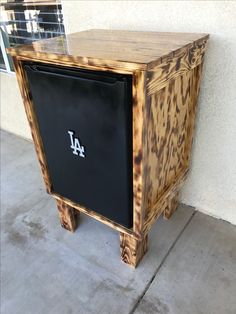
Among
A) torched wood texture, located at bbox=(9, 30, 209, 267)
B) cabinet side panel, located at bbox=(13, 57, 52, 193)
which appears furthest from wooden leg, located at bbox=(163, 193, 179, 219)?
cabinet side panel, located at bbox=(13, 57, 52, 193)

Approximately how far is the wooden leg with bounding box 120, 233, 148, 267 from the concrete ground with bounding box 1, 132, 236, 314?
4cm

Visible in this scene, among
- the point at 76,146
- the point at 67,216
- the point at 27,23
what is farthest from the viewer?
the point at 27,23

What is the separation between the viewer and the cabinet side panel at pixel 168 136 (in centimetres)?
99

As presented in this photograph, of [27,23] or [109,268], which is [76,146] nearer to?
[109,268]

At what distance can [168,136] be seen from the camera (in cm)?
115

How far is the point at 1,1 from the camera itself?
2068 millimetres

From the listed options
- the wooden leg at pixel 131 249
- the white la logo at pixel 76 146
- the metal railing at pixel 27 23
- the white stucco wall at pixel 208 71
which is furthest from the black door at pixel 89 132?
the metal railing at pixel 27 23

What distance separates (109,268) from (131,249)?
17 centimetres

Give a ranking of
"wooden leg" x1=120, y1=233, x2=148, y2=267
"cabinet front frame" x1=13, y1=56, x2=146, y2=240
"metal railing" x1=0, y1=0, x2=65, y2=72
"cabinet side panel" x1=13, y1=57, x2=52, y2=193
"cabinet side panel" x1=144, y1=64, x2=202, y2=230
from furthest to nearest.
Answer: "metal railing" x1=0, y1=0, x2=65, y2=72
"wooden leg" x1=120, y1=233, x2=148, y2=267
"cabinet side panel" x1=13, y1=57, x2=52, y2=193
"cabinet side panel" x1=144, y1=64, x2=202, y2=230
"cabinet front frame" x1=13, y1=56, x2=146, y2=240

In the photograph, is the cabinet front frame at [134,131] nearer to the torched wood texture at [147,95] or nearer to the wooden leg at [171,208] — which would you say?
the torched wood texture at [147,95]

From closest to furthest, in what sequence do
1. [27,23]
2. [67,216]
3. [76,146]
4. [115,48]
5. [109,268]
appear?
[115,48], [76,146], [109,268], [67,216], [27,23]

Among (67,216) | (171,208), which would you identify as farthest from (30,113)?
(171,208)

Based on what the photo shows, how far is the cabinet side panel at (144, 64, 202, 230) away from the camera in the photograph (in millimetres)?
990

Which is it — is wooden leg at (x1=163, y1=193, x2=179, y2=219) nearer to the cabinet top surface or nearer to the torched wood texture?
the torched wood texture
